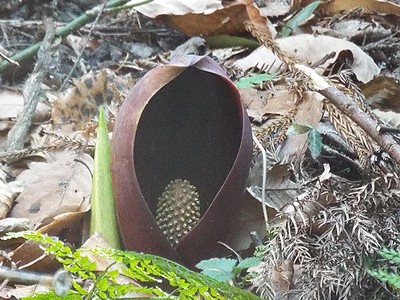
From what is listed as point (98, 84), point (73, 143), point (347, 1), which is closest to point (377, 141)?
point (73, 143)

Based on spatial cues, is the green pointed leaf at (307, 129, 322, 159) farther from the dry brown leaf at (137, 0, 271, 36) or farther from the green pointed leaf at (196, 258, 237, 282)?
the dry brown leaf at (137, 0, 271, 36)

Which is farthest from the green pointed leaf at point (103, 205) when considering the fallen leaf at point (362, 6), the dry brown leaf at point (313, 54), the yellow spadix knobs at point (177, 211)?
the fallen leaf at point (362, 6)

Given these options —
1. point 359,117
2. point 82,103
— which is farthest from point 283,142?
point 82,103

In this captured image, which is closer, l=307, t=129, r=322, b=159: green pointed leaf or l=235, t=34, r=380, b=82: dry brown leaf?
l=307, t=129, r=322, b=159: green pointed leaf

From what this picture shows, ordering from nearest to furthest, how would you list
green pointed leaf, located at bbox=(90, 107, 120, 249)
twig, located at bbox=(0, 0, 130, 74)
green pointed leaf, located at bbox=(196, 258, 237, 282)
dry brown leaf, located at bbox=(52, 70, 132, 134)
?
green pointed leaf, located at bbox=(196, 258, 237, 282) → green pointed leaf, located at bbox=(90, 107, 120, 249) → dry brown leaf, located at bbox=(52, 70, 132, 134) → twig, located at bbox=(0, 0, 130, 74)

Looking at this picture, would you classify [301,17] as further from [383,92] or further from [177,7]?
[383,92]

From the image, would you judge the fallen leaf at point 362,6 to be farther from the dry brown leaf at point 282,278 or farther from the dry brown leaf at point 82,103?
the dry brown leaf at point 282,278

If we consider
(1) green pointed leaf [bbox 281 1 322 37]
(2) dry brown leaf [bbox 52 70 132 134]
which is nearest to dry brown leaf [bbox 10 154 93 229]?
(2) dry brown leaf [bbox 52 70 132 134]
